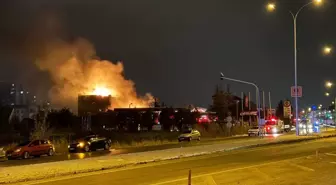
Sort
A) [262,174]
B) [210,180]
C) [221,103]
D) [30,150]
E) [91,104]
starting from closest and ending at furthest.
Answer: [210,180]
[262,174]
[30,150]
[91,104]
[221,103]

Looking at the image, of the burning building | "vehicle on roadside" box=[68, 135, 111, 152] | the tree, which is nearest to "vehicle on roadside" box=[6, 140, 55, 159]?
"vehicle on roadside" box=[68, 135, 111, 152]

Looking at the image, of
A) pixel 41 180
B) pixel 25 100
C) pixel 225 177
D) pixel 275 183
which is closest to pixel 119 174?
pixel 41 180

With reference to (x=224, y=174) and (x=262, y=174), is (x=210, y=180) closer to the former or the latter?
(x=224, y=174)

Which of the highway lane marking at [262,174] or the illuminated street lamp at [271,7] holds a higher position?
the illuminated street lamp at [271,7]

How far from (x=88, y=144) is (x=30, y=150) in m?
6.12

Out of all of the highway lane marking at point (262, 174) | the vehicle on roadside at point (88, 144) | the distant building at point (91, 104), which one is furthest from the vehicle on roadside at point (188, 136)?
the distant building at point (91, 104)

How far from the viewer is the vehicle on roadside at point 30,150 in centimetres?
3162

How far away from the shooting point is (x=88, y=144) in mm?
37812

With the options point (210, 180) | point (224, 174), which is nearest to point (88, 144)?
point (224, 174)

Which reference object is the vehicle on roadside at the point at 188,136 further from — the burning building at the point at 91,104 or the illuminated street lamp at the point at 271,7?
the burning building at the point at 91,104

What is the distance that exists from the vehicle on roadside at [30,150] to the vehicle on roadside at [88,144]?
3216 millimetres

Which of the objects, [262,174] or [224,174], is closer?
[262,174]

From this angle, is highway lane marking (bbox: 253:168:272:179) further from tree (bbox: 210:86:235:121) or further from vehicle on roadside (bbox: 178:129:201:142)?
tree (bbox: 210:86:235:121)

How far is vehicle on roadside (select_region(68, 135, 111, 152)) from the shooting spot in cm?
3716
